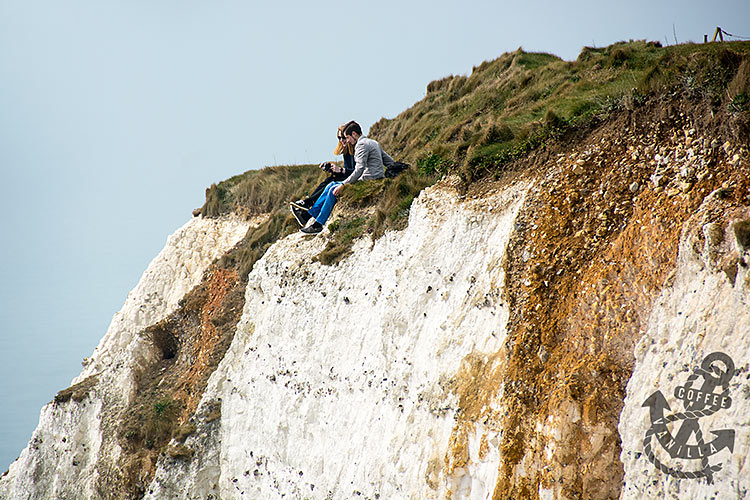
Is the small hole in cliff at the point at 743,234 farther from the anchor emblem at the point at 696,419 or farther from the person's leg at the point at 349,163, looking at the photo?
the person's leg at the point at 349,163

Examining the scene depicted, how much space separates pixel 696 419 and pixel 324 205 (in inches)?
448

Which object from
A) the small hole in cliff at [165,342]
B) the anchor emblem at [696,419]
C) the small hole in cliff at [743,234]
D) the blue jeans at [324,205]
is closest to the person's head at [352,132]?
the blue jeans at [324,205]

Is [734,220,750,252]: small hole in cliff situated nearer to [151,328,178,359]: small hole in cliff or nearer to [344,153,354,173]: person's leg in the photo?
[344,153,354,173]: person's leg

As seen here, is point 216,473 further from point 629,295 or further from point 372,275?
point 629,295

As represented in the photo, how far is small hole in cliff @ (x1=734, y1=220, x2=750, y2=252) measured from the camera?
23.4ft

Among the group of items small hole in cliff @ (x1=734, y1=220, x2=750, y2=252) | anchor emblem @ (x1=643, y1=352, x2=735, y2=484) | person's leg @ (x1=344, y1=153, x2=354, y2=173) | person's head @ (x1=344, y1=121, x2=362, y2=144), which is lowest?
anchor emblem @ (x1=643, y1=352, x2=735, y2=484)

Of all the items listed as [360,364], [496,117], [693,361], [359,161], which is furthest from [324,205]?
[693,361]

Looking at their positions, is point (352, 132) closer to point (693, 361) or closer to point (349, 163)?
point (349, 163)

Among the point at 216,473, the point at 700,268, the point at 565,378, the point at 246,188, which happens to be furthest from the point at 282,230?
the point at 700,268

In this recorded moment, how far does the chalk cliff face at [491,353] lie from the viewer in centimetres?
760

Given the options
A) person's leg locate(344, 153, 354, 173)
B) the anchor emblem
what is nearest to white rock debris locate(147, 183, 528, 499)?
person's leg locate(344, 153, 354, 173)

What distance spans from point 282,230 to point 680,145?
14.8 metres

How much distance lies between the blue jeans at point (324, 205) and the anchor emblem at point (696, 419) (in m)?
10.6

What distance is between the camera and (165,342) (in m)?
22.6
